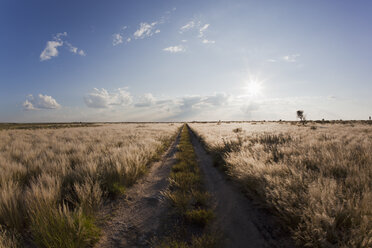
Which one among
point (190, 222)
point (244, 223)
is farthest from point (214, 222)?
point (244, 223)

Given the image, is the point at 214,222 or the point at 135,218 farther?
the point at 135,218

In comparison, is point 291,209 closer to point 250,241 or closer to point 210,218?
point 250,241

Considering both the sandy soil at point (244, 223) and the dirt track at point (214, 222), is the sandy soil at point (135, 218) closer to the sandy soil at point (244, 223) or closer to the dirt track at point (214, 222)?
the dirt track at point (214, 222)

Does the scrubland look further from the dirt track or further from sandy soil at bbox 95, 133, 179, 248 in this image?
sandy soil at bbox 95, 133, 179, 248

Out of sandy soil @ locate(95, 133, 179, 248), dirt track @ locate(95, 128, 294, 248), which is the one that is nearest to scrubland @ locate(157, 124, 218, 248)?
dirt track @ locate(95, 128, 294, 248)

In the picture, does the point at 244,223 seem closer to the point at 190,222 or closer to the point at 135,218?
the point at 190,222

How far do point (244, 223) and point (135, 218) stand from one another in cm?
237

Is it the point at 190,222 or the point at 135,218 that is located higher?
the point at 190,222

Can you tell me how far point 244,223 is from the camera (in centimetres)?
296

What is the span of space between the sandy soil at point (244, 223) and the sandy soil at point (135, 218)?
1318 mm

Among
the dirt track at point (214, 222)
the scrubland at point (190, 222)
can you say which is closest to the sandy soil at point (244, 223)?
the dirt track at point (214, 222)

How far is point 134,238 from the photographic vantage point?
262 centimetres

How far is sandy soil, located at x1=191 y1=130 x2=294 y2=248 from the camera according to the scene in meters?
2.46

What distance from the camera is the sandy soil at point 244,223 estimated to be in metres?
2.46
